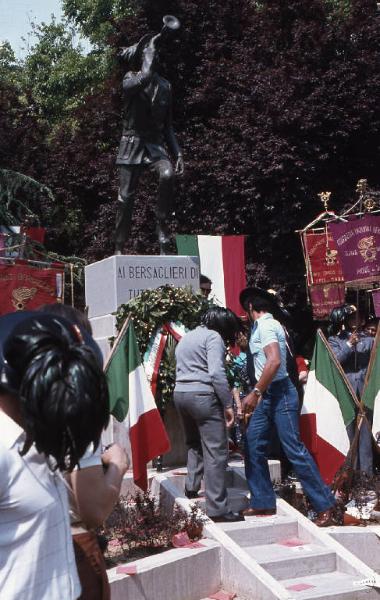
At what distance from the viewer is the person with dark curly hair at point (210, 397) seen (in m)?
7.21

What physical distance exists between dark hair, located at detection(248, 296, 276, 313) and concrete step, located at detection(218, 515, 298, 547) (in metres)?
1.65

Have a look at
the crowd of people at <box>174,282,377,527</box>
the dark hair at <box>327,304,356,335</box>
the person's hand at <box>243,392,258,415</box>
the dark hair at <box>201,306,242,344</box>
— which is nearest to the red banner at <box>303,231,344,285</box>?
the dark hair at <box>327,304,356,335</box>

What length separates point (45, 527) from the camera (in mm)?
2430

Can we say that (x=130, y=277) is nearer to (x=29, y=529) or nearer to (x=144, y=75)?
(x=144, y=75)

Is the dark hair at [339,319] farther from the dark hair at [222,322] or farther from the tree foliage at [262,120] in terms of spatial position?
the tree foliage at [262,120]

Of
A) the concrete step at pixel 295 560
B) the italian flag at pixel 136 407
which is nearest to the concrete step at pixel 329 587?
the concrete step at pixel 295 560

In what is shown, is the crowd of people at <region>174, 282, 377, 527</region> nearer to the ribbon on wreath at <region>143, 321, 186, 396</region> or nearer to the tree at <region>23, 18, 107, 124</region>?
the ribbon on wreath at <region>143, 321, 186, 396</region>

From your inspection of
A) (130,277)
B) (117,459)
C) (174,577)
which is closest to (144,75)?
(130,277)

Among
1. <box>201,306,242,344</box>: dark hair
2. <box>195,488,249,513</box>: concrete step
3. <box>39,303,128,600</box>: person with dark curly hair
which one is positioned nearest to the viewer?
<box>39,303,128,600</box>: person with dark curly hair

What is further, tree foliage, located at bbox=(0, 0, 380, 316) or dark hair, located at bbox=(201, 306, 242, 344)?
→ tree foliage, located at bbox=(0, 0, 380, 316)

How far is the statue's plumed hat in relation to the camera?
10.3 meters

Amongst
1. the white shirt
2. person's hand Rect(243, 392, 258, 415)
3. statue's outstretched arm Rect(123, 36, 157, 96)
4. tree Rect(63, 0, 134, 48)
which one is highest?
tree Rect(63, 0, 134, 48)

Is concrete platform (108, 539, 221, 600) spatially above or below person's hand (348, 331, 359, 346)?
below

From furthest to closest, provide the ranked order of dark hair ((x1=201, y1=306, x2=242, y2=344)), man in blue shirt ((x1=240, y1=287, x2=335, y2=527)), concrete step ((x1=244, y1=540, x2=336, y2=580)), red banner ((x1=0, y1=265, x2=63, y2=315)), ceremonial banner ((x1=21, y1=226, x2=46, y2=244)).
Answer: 1. ceremonial banner ((x1=21, y1=226, x2=46, y2=244))
2. red banner ((x1=0, y1=265, x2=63, y2=315))
3. dark hair ((x1=201, y1=306, x2=242, y2=344))
4. man in blue shirt ((x1=240, y1=287, x2=335, y2=527))
5. concrete step ((x1=244, y1=540, x2=336, y2=580))
